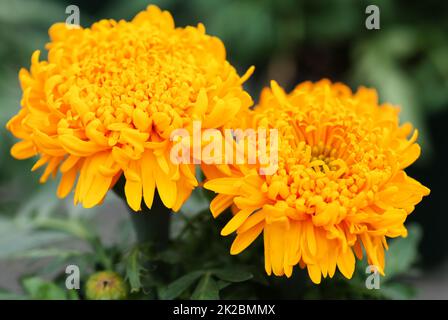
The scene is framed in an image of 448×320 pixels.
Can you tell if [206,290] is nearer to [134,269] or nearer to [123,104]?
[134,269]

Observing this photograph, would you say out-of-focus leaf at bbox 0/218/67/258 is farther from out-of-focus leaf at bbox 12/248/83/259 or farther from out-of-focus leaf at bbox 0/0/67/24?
out-of-focus leaf at bbox 0/0/67/24

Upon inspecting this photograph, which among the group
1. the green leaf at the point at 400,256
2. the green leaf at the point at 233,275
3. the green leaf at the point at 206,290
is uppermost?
the green leaf at the point at 400,256

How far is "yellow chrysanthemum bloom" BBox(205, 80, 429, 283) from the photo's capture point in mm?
731

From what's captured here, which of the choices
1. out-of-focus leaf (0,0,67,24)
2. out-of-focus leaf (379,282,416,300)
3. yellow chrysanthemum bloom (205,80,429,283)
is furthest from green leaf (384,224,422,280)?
out-of-focus leaf (0,0,67,24)

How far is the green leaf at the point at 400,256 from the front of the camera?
1054mm

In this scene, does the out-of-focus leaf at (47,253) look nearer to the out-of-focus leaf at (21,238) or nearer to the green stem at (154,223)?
the out-of-focus leaf at (21,238)

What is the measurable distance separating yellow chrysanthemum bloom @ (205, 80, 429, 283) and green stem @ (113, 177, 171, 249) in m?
0.14

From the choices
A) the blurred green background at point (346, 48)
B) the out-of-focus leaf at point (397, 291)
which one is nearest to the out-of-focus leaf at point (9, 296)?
the out-of-focus leaf at point (397, 291)

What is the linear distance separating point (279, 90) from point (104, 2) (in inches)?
81.2

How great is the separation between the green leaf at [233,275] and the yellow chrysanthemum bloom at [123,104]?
15cm

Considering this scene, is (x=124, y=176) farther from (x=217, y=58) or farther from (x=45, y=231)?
(x=45, y=231)

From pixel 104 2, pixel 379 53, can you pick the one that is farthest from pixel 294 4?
pixel 104 2

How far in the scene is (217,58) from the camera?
0.86 m

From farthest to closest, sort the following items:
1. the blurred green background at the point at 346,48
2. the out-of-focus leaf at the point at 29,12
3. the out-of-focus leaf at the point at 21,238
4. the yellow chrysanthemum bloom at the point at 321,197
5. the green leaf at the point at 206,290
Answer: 1. the blurred green background at the point at 346,48
2. the out-of-focus leaf at the point at 29,12
3. the out-of-focus leaf at the point at 21,238
4. the green leaf at the point at 206,290
5. the yellow chrysanthemum bloom at the point at 321,197
